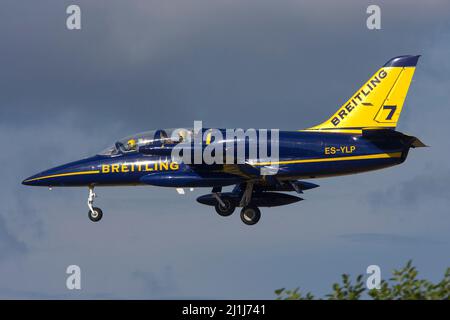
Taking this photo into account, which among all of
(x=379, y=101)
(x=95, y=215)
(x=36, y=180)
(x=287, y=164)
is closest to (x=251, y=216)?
(x=287, y=164)

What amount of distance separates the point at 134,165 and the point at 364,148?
8390 mm

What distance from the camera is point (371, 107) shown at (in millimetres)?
35625

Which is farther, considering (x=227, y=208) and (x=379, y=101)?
(x=227, y=208)

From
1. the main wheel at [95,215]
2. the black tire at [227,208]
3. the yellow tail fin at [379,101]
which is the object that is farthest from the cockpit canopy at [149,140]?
the yellow tail fin at [379,101]

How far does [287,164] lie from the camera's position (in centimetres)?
3506

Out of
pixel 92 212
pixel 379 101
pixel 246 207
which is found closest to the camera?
pixel 379 101

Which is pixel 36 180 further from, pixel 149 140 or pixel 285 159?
pixel 285 159

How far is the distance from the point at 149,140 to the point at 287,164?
4.91 metres

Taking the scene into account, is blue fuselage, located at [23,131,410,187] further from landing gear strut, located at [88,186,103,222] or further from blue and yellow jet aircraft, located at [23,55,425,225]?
landing gear strut, located at [88,186,103,222]

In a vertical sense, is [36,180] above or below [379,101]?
below
